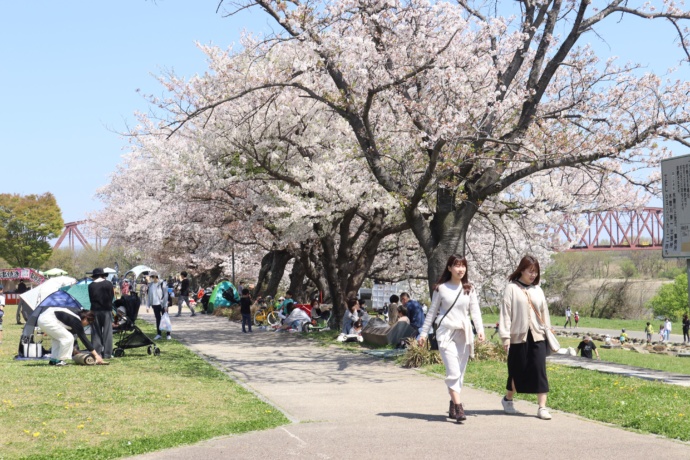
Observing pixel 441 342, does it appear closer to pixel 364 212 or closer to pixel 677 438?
pixel 677 438

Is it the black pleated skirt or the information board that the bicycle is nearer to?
the information board

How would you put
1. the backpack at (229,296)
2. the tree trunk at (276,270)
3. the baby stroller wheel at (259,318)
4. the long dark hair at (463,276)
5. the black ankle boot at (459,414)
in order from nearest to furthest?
the black ankle boot at (459,414), the long dark hair at (463,276), the baby stroller wheel at (259,318), the tree trunk at (276,270), the backpack at (229,296)

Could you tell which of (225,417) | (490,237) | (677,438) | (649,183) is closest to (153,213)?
(490,237)

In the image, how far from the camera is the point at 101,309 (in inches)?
557

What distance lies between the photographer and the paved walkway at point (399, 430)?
6352 mm

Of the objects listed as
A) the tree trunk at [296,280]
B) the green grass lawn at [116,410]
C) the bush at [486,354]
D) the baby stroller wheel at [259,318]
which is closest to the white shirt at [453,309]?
the green grass lawn at [116,410]

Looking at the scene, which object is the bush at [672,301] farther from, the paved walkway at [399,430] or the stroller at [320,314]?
the paved walkway at [399,430]

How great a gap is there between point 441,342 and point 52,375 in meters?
6.60

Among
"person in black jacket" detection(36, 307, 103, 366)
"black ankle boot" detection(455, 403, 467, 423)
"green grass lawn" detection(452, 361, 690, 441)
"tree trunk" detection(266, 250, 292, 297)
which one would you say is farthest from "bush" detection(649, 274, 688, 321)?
"black ankle boot" detection(455, 403, 467, 423)

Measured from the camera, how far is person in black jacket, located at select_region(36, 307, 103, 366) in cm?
1313

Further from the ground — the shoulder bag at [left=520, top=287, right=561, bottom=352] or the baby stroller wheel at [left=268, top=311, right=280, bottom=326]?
the shoulder bag at [left=520, top=287, right=561, bottom=352]

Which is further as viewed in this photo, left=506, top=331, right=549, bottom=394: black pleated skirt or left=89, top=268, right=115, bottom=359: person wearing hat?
left=89, top=268, right=115, bottom=359: person wearing hat

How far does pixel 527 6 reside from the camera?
49.6 feet

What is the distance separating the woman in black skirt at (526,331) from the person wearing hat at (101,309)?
8.53 metres
